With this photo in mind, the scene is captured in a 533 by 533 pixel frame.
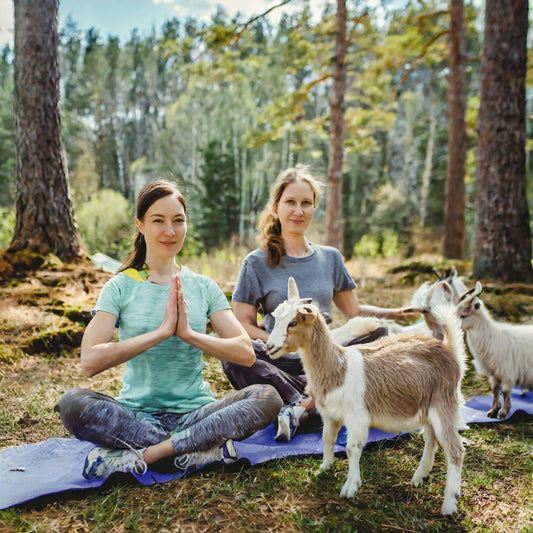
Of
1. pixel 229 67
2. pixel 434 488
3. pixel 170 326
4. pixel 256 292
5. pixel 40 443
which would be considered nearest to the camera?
pixel 170 326

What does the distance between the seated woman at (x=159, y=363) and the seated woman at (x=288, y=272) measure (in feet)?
1.76

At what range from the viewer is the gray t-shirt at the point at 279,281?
309 centimetres

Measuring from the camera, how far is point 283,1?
799 centimetres

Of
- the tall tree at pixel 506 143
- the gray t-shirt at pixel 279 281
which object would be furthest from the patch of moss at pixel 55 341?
the tall tree at pixel 506 143

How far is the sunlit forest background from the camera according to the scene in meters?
10.5

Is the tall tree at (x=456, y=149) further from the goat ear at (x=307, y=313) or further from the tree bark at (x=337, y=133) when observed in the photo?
the goat ear at (x=307, y=313)

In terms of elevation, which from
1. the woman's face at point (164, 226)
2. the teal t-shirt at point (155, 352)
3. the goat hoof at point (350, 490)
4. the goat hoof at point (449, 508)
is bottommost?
the goat hoof at point (449, 508)

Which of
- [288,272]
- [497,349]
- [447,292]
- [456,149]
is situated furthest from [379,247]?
[288,272]

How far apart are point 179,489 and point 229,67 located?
9545mm

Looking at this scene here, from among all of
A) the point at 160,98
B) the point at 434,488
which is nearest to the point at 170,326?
the point at 434,488

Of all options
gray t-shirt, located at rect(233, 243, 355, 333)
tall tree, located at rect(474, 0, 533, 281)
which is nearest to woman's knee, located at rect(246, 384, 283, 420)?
gray t-shirt, located at rect(233, 243, 355, 333)

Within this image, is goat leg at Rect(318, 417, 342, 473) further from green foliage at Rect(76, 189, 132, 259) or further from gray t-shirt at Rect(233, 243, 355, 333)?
green foliage at Rect(76, 189, 132, 259)

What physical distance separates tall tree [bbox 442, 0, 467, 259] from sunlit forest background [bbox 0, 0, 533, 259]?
24.0 inches

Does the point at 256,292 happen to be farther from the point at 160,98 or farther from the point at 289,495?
the point at 160,98
